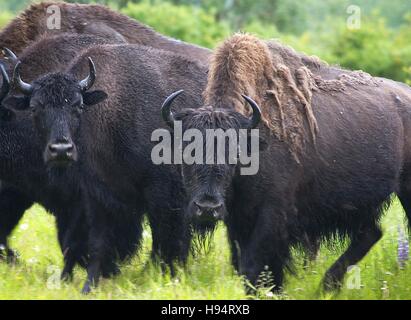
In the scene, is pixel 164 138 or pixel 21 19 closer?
pixel 164 138

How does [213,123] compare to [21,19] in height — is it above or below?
below

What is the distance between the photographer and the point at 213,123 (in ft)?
25.4

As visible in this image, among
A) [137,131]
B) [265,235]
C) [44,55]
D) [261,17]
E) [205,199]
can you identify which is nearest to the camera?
[205,199]

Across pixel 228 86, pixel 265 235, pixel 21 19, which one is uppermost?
pixel 21 19

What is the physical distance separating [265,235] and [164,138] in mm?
1355

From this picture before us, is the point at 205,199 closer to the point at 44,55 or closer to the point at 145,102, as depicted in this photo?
the point at 145,102

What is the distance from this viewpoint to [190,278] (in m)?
8.40

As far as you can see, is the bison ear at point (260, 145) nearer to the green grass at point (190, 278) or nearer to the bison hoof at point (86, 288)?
the green grass at point (190, 278)

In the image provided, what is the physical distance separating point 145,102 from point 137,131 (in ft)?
1.11

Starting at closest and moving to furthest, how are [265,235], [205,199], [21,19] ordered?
[205,199] → [265,235] → [21,19]

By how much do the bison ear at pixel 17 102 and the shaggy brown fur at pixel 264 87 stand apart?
1.87 m

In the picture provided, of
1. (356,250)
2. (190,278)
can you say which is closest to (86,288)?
(190,278)

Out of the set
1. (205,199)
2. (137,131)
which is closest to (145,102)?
(137,131)

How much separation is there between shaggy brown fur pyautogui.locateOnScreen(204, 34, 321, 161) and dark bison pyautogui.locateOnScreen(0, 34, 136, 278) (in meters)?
1.96
